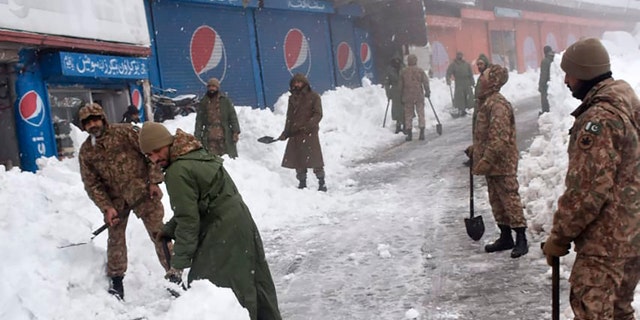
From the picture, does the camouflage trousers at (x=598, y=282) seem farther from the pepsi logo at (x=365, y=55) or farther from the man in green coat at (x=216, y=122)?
the pepsi logo at (x=365, y=55)

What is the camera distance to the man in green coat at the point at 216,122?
9664 mm

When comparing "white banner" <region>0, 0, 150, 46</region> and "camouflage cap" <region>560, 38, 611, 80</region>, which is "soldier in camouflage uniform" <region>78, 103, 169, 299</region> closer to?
"camouflage cap" <region>560, 38, 611, 80</region>

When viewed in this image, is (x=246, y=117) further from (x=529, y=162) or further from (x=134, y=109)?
(x=529, y=162)

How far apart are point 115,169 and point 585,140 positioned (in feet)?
12.8

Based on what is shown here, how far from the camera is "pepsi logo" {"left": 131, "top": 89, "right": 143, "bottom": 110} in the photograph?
11562 mm

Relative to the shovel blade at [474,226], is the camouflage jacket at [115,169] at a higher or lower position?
higher

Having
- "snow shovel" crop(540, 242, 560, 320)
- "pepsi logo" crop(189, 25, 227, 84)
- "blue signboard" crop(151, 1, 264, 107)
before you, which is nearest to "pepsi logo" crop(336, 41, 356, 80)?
"blue signboard" crop(151, 1, 264, 107)

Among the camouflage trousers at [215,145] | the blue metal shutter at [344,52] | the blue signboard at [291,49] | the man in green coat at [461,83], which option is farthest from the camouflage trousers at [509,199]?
the blue metal shutter at [344,52]

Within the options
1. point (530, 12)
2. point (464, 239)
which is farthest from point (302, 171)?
point (530, 12)

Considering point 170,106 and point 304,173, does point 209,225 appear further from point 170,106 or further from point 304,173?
point 170,106

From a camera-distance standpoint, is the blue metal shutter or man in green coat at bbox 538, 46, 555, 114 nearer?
man in green coat at bbox 538, 46, 555, 114

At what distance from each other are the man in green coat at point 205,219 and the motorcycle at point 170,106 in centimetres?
866

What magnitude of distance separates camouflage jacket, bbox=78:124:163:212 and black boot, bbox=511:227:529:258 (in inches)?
133

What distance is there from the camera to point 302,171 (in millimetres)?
9992
